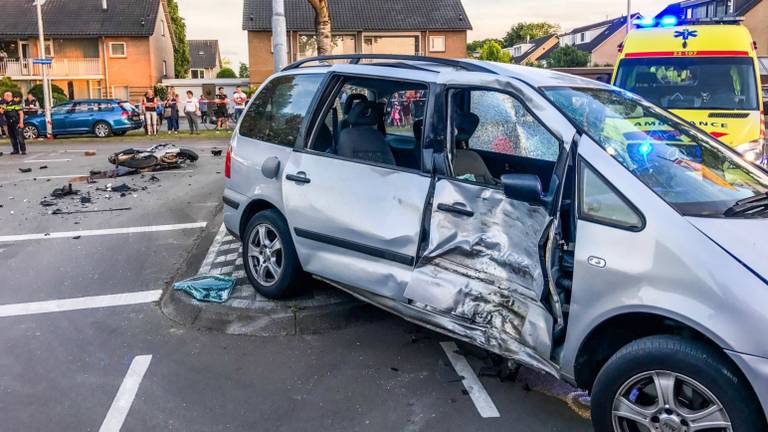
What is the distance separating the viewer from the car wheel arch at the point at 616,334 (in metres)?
2.96

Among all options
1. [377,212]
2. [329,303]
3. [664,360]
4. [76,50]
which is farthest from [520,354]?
[76,50]

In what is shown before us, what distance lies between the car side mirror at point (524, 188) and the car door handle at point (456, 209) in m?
0.36

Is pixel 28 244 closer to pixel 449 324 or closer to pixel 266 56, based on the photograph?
pixel 449 324

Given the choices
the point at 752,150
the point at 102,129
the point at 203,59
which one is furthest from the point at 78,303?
the point at 203,59

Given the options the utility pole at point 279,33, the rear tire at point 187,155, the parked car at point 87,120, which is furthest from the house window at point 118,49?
the utility pole at point 279,33

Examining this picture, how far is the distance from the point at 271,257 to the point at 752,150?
6618 mm

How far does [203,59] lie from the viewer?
252ft

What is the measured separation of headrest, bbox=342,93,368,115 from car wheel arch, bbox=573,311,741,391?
2815mm

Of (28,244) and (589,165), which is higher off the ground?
(589,165)

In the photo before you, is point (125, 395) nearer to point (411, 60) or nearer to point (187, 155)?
point (411, 60)

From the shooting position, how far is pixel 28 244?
7672mm

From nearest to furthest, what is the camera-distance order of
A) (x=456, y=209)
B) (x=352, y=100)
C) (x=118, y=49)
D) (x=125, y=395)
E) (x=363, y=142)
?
(x=456, y=209) < (x=125, y=395) < (x=363, y=142) < (x=352, y=100) < (x=118, y=49)

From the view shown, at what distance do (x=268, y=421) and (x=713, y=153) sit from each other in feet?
10.1

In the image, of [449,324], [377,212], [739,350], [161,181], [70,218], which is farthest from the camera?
[161,181]
